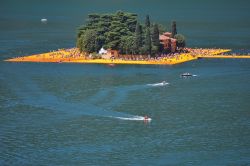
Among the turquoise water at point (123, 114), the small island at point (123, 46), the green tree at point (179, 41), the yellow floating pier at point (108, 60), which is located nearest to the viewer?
the turquoise water at point (123, 114)

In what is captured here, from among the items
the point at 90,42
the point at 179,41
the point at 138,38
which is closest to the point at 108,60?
the point at 138,38

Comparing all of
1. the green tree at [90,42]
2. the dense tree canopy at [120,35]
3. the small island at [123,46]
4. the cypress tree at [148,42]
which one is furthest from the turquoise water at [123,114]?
the green tree at [90,42]

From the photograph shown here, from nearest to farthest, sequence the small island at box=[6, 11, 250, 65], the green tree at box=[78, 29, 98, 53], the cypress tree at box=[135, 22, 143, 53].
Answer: the cypress tree at box=[135, 22, 143, 53] → the small island at box=[6, 11, 250, 65] → the green tree at box=[78, 29, 98, 53]

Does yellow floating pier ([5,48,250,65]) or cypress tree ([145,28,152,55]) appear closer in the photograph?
yellow floating pier ([5,48,250,65])

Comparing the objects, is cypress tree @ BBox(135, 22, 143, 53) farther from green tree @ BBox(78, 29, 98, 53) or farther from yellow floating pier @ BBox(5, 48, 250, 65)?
green tree @ BBox(78, 29, 98, 53)

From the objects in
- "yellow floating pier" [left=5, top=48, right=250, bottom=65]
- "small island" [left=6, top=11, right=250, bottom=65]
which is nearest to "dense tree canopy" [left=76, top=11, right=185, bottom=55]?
"small island" [left=6, top=11, right=250, bottom=65]

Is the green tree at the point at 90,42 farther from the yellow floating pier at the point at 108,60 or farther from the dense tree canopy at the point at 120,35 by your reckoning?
the yellow floating pier at the point at 108,60

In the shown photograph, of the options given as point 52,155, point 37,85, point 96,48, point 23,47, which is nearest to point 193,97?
point 37,85
